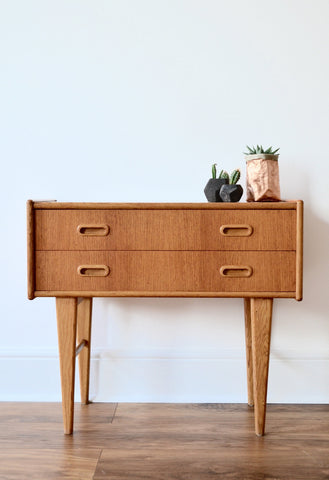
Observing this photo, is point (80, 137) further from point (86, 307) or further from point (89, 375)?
point (89, 375)

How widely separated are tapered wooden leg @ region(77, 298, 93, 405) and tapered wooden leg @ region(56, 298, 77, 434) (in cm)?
28

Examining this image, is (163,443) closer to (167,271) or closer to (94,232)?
(167,271)

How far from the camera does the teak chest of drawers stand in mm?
1735

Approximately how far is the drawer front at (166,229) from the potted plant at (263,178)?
0.48 feet

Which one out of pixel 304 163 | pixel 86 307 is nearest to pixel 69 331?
pixel 86 307

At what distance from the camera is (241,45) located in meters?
2.14

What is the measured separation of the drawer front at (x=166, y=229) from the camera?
173 centimetres

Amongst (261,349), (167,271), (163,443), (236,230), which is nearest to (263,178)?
(236,230)

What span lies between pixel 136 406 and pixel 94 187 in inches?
33.6

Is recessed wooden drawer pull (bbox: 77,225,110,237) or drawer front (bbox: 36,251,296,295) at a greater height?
recessed wooden drawer pull (bbox: 77,225,110,237)

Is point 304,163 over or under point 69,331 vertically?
over

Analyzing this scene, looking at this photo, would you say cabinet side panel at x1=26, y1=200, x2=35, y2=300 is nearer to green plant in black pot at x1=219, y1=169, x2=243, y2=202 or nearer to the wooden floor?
the wooden floor

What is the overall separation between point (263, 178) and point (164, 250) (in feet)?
1.40

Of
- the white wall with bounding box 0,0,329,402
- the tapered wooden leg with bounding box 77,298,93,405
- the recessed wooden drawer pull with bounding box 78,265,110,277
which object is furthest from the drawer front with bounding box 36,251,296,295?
the white wall with bounding box 0,0,329,402
